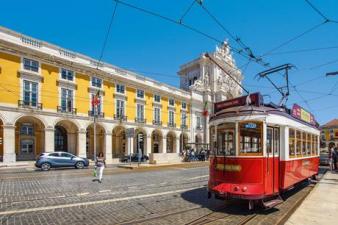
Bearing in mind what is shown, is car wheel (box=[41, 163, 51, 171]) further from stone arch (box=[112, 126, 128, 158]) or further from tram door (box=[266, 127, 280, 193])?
stone arch (box=[112, 126, 128, 158])

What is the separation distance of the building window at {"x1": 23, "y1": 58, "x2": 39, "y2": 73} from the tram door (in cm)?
2904

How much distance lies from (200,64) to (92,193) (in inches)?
2270

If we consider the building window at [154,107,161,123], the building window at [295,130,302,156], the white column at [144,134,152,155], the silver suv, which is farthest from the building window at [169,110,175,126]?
the building window at [295,130,302,156]

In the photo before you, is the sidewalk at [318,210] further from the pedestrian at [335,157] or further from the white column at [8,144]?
the white column at [8,144]

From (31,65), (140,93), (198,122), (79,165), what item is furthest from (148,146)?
(31,65)

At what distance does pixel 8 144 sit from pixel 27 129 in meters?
Answer: 5.36

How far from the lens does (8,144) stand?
93.7 ft

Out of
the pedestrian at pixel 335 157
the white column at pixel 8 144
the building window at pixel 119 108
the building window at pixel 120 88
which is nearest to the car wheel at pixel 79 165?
the white column at pixel 8 144

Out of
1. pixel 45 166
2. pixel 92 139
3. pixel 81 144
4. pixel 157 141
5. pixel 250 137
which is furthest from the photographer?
pixel 157 141

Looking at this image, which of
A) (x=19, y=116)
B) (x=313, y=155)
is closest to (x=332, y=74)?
(x=313, y=155)

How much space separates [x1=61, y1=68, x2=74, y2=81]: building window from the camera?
34325 millimetres

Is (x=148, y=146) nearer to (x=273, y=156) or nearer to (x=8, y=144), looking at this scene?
(x=8, y=144)

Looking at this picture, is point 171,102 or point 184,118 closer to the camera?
point 171,102

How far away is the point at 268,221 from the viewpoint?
7.30m
